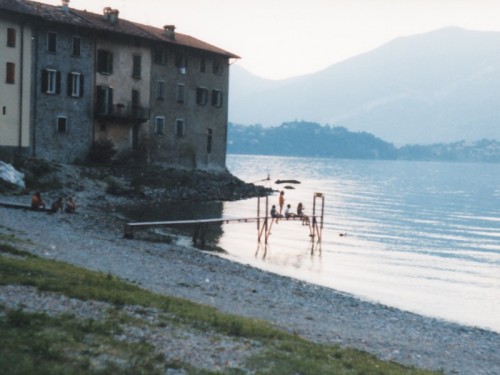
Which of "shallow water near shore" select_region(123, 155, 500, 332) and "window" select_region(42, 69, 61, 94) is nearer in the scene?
"shallow water near shore" select_region(123, 155, 500, 332)

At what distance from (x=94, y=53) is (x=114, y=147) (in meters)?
9.39

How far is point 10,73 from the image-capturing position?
5619 cm

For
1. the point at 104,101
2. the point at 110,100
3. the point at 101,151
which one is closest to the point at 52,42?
the point at 104,101

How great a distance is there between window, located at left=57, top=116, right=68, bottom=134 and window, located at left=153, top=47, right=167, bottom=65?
13183 millimetres

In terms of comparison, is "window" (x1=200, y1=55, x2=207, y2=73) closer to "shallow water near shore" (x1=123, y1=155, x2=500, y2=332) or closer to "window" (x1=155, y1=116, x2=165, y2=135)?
"window" (x1=155, y1=116, x2=165, y2=135)

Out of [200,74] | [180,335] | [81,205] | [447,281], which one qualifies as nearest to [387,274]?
[447,281]

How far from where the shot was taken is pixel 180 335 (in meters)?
14.1

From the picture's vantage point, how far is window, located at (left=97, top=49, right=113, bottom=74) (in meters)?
64.4

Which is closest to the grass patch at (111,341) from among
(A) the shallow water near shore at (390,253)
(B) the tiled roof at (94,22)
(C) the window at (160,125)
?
(A) the shallow water near shore at (390,253)

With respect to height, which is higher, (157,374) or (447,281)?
(157,374)

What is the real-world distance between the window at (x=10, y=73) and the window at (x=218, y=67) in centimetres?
2629

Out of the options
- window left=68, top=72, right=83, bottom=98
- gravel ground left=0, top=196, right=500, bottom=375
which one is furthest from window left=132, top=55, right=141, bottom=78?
gravel ground left=0, top=196, right=500, bottom=375

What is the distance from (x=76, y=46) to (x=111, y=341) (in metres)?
54.0

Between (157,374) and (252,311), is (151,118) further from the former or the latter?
(157,374)
